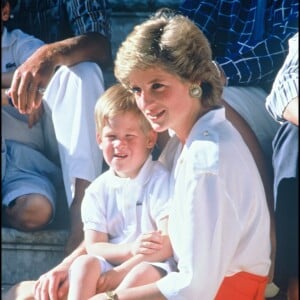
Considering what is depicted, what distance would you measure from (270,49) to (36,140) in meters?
1.03

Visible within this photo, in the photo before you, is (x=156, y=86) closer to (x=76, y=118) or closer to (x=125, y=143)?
(x=125, y=143)

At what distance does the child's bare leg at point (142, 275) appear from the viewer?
3.65 m

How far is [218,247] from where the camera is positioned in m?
3.55

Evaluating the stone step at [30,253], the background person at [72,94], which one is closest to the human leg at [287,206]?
the background person at [72,94]

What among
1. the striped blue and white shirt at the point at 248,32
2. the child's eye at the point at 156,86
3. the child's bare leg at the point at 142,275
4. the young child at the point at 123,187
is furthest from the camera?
the striped blue and white shirt at the point at 248,32

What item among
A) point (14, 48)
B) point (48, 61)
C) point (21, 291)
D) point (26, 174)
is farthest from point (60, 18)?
point (21, 291)

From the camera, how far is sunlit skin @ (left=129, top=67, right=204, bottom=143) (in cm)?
374

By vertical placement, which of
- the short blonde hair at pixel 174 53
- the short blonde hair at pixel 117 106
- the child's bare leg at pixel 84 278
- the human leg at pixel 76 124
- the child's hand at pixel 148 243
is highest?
the short blonde hair at pixel 174 53

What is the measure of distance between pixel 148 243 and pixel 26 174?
2.81 ft

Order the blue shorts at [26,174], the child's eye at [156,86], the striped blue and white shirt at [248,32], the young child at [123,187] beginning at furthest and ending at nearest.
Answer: the blue shorts at [26,174]
the striped blue and white shirt at [248,32]
the young child at [123,187]
the child's eye at [156,86]

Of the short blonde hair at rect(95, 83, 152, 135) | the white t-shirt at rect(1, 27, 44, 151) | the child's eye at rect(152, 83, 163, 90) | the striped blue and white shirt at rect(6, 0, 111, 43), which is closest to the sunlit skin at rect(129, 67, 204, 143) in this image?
the child's eye at rect(152, 83, 163, 90)

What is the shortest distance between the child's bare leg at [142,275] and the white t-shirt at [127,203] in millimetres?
230

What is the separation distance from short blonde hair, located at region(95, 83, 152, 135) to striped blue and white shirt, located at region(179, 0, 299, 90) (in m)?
0.43

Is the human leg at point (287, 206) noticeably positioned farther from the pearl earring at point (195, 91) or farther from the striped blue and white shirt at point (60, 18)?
the striped blue and white shirt at point (60, 18)
